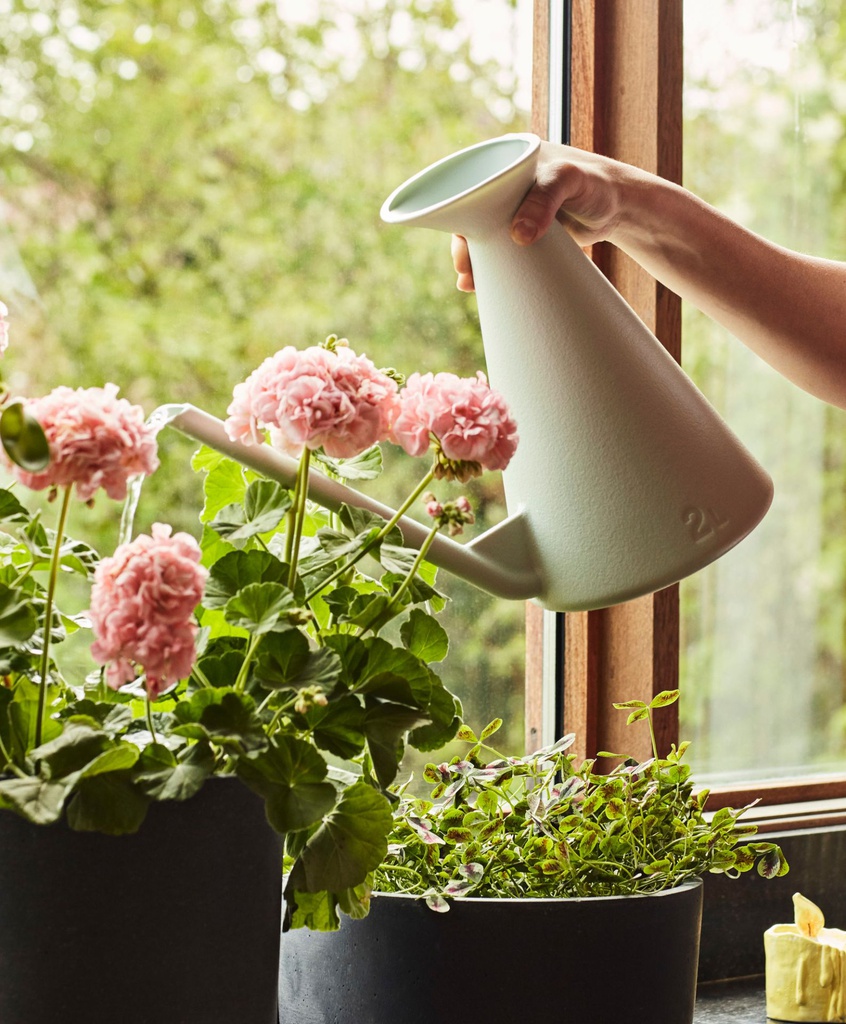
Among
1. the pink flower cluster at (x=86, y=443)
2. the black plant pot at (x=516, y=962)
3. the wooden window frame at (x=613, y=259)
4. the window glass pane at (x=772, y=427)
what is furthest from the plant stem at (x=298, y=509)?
the window glass pane at (x=772, y=427)

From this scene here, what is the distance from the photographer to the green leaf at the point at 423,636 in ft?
2.20

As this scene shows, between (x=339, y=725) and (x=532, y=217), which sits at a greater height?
(x=532, y=217)

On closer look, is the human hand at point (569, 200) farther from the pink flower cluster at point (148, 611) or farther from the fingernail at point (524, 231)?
the pink flower cluster at point (148, 611)

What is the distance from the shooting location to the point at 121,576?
1.61ft

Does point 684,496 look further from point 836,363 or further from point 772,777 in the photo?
point 772,777

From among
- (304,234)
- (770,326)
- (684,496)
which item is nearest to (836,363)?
(770,326)

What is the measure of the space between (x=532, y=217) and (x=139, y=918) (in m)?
0.44

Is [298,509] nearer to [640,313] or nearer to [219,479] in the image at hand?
[219,479]

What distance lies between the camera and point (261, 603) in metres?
0.57

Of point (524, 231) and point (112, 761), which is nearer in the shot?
point (112, 761)

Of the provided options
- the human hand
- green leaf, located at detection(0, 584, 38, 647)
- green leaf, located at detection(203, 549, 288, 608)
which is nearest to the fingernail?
the human hand

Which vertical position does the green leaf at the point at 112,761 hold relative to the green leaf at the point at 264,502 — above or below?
below

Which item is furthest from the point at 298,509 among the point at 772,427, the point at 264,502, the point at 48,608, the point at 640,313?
the point at 772,427

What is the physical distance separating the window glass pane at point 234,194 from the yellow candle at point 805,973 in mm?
275
